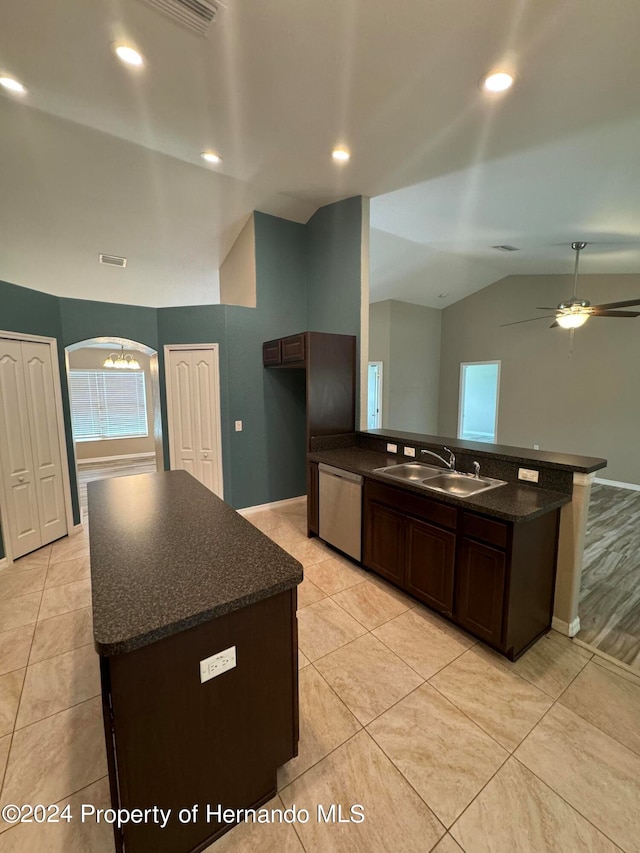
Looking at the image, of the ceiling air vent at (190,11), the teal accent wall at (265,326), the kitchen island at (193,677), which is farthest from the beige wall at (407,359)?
the kitchen island at (193,677)

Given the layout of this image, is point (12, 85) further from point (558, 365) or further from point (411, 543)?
point (558, 365)

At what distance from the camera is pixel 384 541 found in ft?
9.07

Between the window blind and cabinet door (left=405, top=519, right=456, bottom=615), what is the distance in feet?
24.0

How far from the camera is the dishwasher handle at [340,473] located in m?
2.97

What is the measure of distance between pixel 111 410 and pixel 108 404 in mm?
141

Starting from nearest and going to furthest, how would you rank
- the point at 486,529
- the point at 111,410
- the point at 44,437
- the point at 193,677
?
1. the point at 193,677
2. the point at 486,529
3. the point at 44,437
4. the point at 111,410

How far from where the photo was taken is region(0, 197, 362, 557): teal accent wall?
3887mm

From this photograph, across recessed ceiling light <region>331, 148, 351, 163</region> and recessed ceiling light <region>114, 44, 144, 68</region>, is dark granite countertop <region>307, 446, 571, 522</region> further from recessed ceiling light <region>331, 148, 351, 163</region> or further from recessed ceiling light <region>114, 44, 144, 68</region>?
recessed ceiling light <region>114, 44, 144, 68</region>

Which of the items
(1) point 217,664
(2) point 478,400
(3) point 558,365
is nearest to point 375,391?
(2) point 478,400

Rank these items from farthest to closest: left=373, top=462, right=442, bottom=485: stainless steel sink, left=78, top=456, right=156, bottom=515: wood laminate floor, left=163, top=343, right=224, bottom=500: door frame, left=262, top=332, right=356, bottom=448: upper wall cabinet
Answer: left=78, top=456, right=156, bottom=515: wood laminate floor, left=163, top=343, right=224, bottom=500: door frame, left=262, top=332, right=356, bottom=448: upper wall cabinet, left=373, top=462, right=442, bottom=485: stainless steel sink

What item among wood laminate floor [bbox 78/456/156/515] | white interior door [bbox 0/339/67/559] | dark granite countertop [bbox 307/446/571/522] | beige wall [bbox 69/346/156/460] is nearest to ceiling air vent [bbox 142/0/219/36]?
white interior door [bbox 0/339/67/559]

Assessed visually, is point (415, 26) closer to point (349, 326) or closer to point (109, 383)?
point (349, 326)

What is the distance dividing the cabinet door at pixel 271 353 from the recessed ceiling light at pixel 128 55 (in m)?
2.34

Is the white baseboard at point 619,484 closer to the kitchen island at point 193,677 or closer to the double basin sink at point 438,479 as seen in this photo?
the double basin sink at point 438,479
